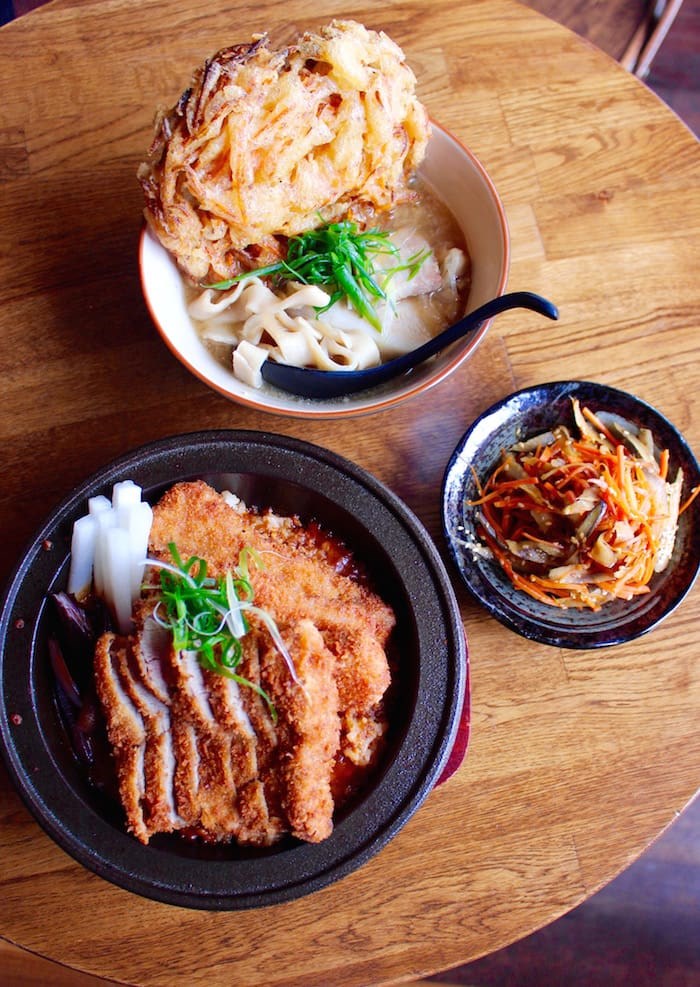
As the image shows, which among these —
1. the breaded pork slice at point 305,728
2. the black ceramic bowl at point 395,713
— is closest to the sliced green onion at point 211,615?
the breaded pork slice at point 305,728

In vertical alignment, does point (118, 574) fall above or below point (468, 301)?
below

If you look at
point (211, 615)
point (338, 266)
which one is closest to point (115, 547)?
point (211, 615)

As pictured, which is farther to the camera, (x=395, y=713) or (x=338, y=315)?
(x=338, y=315)

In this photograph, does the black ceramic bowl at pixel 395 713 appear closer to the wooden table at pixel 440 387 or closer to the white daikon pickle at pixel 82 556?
the white daikon pickle at pixel 82 556

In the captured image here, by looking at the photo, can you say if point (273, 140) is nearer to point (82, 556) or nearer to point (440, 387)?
point (440, 387)

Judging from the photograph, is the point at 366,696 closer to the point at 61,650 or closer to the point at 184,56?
the point at 61,650

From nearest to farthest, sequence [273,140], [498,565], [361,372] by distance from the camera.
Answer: [273,140] < [361,372] < [498,565]

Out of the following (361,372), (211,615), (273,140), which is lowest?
(211,615)

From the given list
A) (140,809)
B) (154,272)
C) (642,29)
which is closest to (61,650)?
(140,809)
